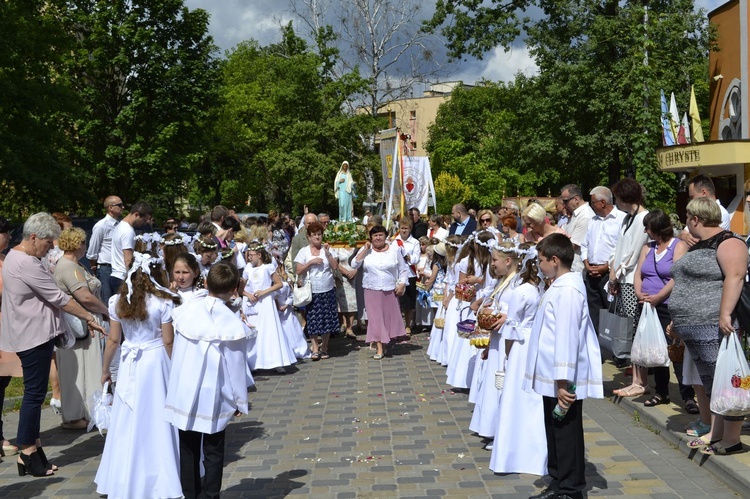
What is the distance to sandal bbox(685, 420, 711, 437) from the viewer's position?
6.75 metres

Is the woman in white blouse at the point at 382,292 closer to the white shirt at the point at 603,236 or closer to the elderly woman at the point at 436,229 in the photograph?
the elderly woman at the point at 436,229

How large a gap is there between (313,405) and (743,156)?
17017mm

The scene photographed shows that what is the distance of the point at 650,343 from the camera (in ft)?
25.3

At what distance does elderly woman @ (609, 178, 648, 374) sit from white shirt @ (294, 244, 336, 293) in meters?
4.85

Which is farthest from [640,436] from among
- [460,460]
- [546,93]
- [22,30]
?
[546,93]

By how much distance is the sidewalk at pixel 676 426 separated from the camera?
233 inches

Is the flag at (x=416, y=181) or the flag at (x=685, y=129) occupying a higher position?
the flag at (x=685, y=129)

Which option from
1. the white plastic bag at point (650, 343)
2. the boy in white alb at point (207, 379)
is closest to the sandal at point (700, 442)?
the white plastic bag at point (650, 343)

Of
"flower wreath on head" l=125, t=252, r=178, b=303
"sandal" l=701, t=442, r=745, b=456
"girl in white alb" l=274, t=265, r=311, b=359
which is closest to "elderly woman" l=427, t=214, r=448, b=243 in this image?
"girl in white alb" l=274, t=265, r=311, b=359

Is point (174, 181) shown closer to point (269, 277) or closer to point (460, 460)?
point (269, 277)

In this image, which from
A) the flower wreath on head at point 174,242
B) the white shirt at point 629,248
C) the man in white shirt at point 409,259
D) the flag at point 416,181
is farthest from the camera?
the flag at point 416,181

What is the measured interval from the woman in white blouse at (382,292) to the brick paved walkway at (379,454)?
2166 mm

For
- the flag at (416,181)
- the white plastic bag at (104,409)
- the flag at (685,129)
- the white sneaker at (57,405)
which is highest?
the flag at (685,129)

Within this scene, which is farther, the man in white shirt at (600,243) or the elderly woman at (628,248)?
the man in white shirt at (600,243)
